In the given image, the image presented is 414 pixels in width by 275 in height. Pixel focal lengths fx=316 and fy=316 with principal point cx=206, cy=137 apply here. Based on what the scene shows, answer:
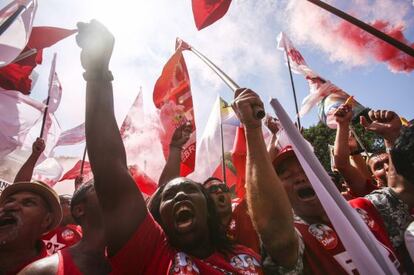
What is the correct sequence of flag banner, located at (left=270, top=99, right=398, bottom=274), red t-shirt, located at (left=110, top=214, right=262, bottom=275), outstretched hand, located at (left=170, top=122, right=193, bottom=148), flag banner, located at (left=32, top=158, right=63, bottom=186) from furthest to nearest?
flag banner, located at (left=32, top=158, right=63, bottom=186), outstretched hand, located at (left=170, top=122, right=193, bottom=148), red t-shirt, located at (left=110, top=214, right=262, bottom=275), flag banner, located at (left=270, top=99, right=398, bottom=274)

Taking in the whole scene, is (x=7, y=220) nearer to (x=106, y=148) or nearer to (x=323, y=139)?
(x=106, y=148)

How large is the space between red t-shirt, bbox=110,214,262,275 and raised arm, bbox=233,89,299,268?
0.21 m

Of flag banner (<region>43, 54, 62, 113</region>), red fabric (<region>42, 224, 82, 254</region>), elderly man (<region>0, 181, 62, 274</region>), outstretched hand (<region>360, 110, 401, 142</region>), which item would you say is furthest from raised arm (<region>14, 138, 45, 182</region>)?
outstretched hand (<region>360, 110, 401, 142</region>)

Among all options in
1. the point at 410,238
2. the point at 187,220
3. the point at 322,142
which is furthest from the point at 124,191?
the point at 322,142

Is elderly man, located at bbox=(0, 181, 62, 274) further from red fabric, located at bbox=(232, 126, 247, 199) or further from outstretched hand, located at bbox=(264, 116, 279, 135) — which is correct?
outstretched hand, located at bbox=(264, 116, 279, 135)

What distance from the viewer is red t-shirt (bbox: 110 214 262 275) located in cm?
138

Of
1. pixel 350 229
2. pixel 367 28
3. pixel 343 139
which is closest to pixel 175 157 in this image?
pixel 343 139

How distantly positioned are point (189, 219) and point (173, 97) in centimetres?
389

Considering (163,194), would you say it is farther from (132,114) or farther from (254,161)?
(132,114)

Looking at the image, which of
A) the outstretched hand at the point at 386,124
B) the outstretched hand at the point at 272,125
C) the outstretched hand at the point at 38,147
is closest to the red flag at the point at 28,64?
the outstretched hand at the point at 38,147

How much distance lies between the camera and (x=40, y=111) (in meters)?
5.56

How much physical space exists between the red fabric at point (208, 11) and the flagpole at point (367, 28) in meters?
1.02

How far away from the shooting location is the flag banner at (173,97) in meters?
5.33

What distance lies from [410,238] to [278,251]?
586 mm
